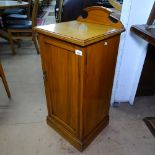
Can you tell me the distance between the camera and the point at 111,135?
1493mm

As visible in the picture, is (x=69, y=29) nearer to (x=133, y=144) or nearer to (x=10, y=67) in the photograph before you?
(x=133, y=144)

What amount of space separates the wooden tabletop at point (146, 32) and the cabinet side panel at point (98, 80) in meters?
0.19

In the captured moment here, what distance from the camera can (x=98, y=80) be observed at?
46.4 inches

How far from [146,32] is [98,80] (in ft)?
1.55

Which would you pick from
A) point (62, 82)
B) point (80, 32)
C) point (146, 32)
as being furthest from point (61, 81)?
point (146, 32)

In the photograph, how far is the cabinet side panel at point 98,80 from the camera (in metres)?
1.04

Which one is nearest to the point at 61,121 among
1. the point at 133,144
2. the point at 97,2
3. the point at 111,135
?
the point at 111,135

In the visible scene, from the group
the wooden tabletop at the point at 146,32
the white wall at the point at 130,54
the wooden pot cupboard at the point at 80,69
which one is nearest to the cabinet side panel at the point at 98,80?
the wooden pot cupboard at the point at 80,69

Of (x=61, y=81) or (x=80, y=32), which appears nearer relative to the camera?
(x=80, y=32)

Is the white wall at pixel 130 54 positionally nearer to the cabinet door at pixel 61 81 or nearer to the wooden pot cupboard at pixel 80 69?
the wooden pot cupboard at pixel 80 69

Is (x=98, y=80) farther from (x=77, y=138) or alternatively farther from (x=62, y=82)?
(x=77, y=138)

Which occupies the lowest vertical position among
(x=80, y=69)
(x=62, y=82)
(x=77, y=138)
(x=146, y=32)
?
(x=77, y=138)

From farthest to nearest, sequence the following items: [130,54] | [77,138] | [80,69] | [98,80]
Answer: [130,54] < [77,138] < [98,80] < [80,69]

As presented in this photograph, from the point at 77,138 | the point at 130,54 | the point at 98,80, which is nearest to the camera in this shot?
the point at 98,80
